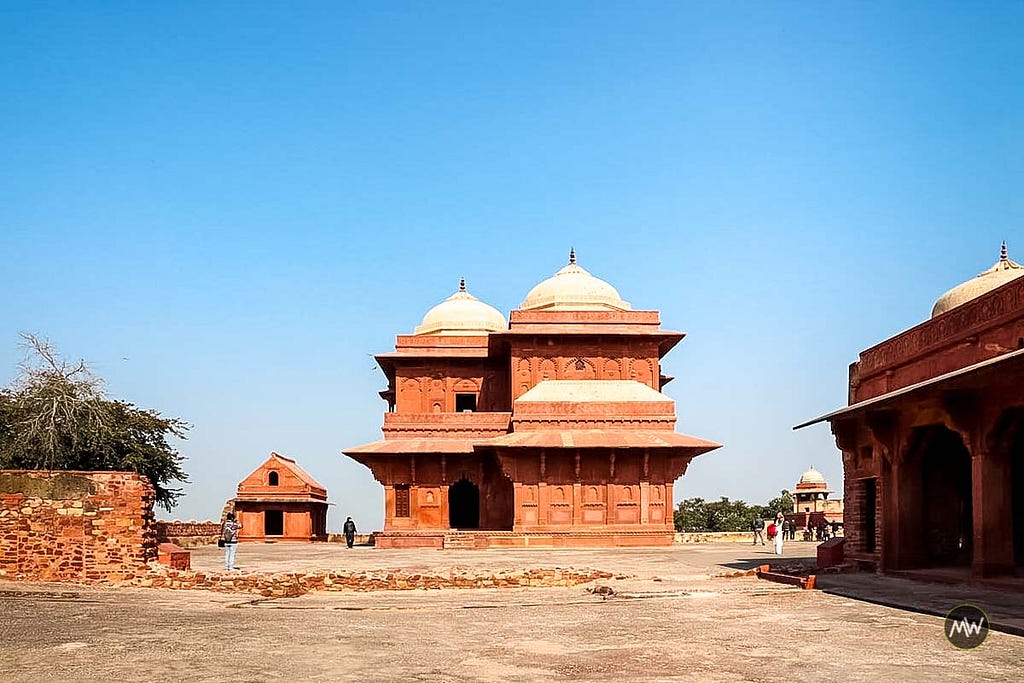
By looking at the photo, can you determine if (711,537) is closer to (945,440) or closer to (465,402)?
(465,402)

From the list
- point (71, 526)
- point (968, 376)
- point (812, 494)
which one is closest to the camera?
point (968, 376)

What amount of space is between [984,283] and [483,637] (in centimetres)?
1508

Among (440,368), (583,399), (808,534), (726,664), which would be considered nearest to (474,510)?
(440,368)

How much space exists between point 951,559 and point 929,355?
3.78 m

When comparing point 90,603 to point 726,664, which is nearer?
point 726,664

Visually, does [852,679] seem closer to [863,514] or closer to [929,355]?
[929,355]

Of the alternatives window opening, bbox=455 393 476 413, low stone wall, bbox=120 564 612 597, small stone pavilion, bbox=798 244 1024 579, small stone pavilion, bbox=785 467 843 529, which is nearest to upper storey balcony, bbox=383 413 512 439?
window opening, bbox=455 393 476 413

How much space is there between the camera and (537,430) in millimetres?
33406

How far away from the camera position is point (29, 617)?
11312 mm

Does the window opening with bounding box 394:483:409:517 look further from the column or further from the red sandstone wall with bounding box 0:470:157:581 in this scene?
the column

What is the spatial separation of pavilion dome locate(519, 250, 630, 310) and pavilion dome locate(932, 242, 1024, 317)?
19.4 meters

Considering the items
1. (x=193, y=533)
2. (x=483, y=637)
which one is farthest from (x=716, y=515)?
(x=483, y=637)


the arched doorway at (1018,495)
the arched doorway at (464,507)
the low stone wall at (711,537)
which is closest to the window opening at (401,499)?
the arched doorway at (464,507)

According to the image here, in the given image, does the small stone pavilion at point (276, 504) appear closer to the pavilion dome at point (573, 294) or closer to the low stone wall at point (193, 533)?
the low stone wall at point (193, 533)
